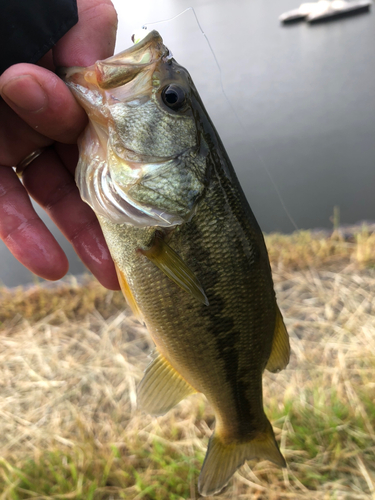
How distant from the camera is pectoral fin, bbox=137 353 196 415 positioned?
136 cm

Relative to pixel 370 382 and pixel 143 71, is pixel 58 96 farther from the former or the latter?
pixel 370 382

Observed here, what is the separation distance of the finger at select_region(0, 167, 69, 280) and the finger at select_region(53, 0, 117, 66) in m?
0.56

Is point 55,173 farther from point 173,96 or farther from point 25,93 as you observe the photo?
point 173,96

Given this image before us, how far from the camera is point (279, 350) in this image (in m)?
1.37

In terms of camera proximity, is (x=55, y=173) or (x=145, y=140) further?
(x=55, y=173)

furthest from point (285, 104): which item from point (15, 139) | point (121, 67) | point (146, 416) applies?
point (121, 67)

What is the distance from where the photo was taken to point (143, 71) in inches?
41.5

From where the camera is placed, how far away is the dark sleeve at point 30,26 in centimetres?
105

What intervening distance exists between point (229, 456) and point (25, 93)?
1526mm

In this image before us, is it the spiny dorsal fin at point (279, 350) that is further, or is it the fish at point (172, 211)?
the spiny dorsal fin at point (279, 350)

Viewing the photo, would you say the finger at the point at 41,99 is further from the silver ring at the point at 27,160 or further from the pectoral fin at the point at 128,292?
the pectoral fin at the point at 128,292

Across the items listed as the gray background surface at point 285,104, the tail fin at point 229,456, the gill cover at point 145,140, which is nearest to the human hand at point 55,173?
the gill cover at point 145,140

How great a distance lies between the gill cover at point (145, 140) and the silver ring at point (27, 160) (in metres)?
0.50

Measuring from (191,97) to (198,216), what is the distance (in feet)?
1.28
